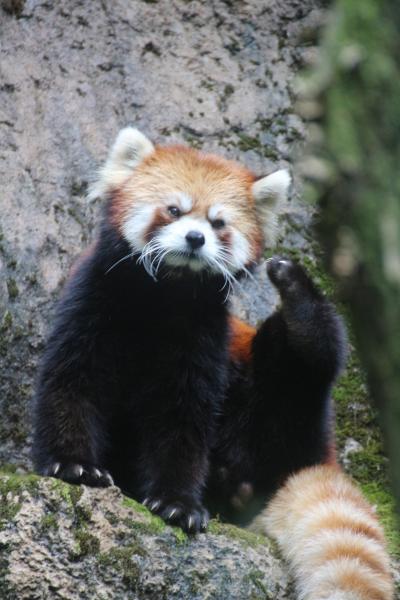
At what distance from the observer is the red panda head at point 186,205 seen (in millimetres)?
3670

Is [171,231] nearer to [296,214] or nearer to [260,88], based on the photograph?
[296,214]

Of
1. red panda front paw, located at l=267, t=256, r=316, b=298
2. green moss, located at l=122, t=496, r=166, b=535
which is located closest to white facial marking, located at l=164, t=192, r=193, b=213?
red panda front paw, located at l=267, t=256, r=316, b=298

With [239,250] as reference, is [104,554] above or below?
below

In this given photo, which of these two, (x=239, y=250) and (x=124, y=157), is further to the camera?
(x=124, y=157)

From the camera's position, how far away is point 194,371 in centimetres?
371

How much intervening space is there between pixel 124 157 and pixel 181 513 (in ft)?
5.76

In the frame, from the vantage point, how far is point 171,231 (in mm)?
3660

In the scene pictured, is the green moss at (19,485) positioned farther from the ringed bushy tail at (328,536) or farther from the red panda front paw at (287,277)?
the red panda front paw at (287,277)

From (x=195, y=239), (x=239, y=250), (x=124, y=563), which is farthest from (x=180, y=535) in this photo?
(x=239, y=250)

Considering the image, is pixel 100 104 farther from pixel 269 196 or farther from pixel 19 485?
pixel 19 485

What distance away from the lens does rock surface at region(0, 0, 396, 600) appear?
4461 millimetres

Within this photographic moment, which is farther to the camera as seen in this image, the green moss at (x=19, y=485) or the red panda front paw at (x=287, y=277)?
the red panda front paw at (x=287, y=277)

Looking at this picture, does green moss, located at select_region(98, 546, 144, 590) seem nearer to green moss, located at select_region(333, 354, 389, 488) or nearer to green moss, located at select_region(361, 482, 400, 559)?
green moss, located at select_region(361, 482, 400, 559)

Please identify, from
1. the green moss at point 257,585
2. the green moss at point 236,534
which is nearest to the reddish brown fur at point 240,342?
the green moss at point 236,534
